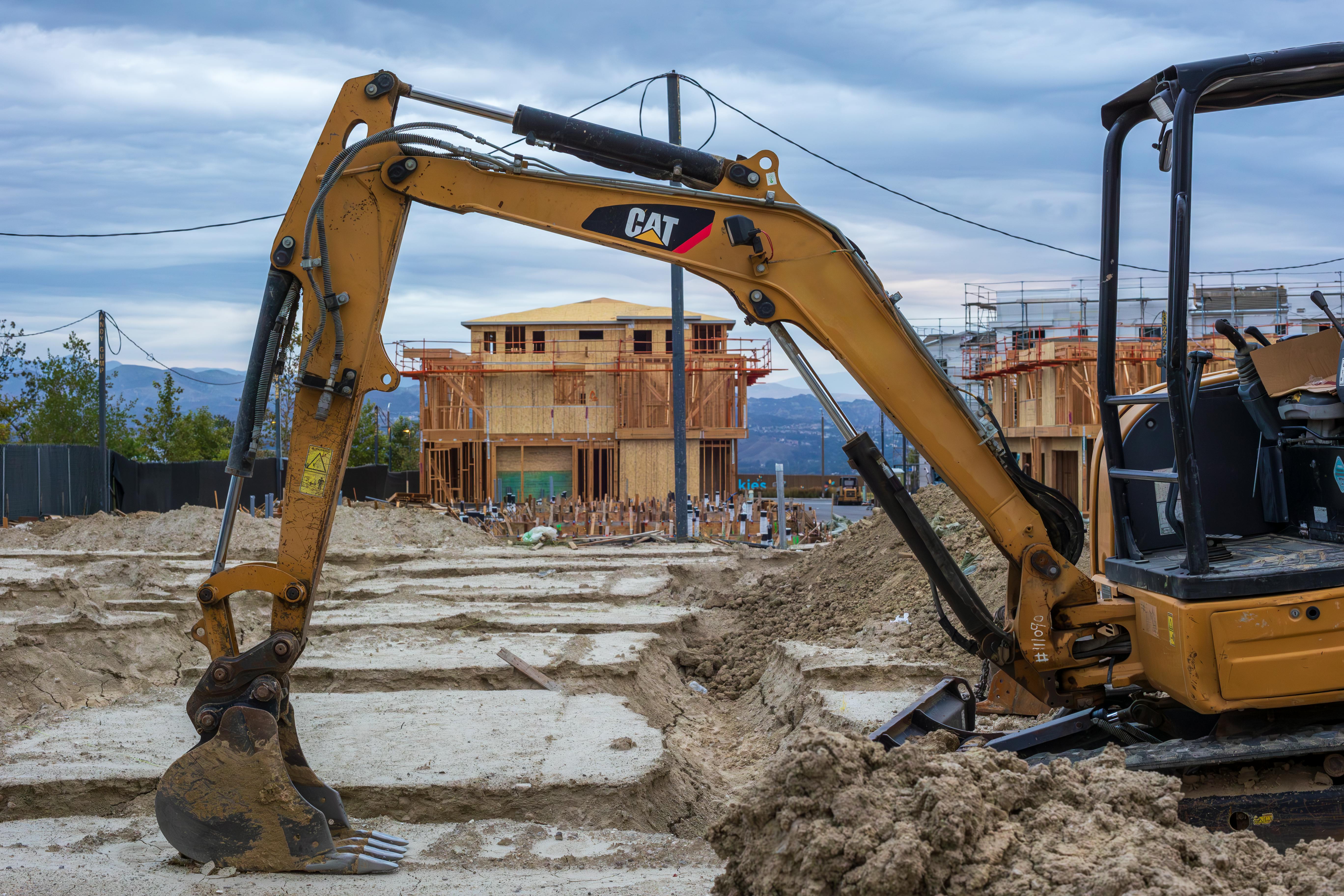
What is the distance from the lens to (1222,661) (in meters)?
4.10

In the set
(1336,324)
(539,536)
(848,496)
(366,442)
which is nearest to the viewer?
(1336,324)

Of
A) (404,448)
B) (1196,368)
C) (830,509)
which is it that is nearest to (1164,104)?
(1196,368)

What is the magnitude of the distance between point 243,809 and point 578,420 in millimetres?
29858

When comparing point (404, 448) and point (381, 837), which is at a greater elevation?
point (404, 448)

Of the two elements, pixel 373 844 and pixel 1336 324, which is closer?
pixel 1336 324

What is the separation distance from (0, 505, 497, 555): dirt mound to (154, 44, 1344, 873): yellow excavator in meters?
12.4

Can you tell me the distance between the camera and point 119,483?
29.1 m

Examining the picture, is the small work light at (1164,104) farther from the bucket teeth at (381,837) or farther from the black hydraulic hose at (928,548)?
the bucket teeth at (381,837)

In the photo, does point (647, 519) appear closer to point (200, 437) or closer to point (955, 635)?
point (955, 635)

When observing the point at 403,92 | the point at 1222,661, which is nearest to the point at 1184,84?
the point at 1222,661

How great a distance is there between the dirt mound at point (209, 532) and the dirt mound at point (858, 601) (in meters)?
8.32

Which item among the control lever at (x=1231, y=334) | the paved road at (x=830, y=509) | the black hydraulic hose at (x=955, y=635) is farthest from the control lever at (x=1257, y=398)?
the paved road at (x=830, y=509)

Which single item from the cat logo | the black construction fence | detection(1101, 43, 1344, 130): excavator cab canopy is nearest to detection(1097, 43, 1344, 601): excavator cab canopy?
detection(1101, 43, 1344, 130): excavator cab canopy

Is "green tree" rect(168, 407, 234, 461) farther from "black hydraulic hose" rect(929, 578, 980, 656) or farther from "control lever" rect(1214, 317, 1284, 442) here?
"control lever" rect(1214, 317, 1284, 442)
